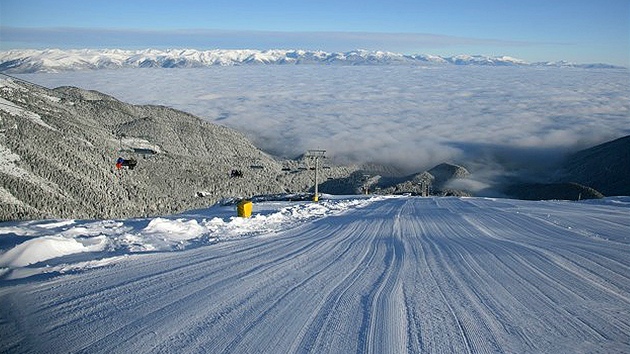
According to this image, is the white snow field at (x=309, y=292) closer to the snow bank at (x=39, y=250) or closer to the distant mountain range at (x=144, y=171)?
the snow bank at (x=39, y=250)

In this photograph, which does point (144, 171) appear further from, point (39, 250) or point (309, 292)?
Result: point (309, 292)

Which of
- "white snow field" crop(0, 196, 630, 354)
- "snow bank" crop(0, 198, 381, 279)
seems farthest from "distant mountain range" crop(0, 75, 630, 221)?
"white snow field" crop(0, 196, 630, 354)

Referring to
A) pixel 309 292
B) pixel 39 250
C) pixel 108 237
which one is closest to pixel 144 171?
pixel 108 237

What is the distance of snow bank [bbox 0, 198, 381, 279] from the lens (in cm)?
918

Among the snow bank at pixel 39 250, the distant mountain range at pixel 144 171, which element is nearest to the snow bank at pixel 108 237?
the snow bank at pixel 39 250

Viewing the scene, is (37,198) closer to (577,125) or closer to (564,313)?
(564,313)

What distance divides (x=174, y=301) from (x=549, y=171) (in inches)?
6023

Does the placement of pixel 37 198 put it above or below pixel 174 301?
below

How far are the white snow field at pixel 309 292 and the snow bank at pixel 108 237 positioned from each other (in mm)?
51

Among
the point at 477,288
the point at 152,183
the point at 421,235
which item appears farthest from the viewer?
the point at 152,183

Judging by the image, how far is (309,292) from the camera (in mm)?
7711

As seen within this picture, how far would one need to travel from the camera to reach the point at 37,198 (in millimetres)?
69188

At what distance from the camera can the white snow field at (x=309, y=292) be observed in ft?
19.1

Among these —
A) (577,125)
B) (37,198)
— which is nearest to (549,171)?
(577,125)
